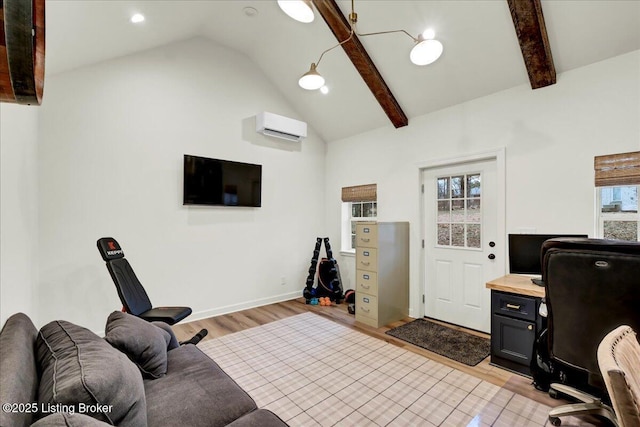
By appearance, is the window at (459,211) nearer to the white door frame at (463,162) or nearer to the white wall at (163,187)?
the white door frame at (463,162)

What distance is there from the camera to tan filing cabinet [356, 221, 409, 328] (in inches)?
140

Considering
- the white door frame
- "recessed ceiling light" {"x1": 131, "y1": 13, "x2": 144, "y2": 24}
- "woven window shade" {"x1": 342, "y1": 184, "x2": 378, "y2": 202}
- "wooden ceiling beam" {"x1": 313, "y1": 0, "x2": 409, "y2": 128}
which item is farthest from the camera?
"woven window shade" {"x1": 342, "y1": 184, "x2": 378, "y2": 202}

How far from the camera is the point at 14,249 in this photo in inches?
65.9

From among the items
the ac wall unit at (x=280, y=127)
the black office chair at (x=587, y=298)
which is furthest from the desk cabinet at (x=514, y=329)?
the ac wall unit at (x=280, y=127)

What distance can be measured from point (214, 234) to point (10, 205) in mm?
2326

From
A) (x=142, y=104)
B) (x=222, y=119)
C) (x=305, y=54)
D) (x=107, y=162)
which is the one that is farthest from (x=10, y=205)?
(x=305, y=54)

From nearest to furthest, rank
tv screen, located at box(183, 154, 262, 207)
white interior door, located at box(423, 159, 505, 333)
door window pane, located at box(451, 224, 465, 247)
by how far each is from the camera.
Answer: white interior door, located at box(423, 159, 505, 333)
door window pane, located at box(451, 224, 465, 247)
tv screen, located at box(183, 154, 262, 207)

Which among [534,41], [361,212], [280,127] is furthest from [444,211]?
[280,127]

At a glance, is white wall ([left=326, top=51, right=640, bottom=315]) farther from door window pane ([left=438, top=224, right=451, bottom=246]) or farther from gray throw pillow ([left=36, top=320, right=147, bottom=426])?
gray throw pillow ([left=36, top=320, right=147, bottom=426])

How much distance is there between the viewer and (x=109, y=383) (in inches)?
38.2

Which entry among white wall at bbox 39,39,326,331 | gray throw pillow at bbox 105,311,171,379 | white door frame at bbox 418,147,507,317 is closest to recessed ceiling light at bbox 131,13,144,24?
white wall at bbox 39,39,326,331

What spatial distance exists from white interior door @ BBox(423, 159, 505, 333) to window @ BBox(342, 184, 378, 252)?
89cm

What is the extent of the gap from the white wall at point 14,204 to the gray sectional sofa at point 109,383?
1.11 feet

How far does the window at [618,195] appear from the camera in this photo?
2375mm
